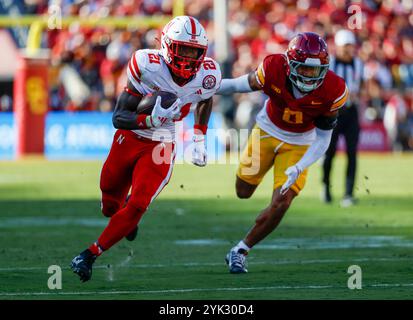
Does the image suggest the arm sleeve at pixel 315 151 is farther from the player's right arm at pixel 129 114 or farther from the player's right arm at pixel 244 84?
the player's right arm at pixel 129 114

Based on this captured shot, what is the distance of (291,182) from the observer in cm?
757

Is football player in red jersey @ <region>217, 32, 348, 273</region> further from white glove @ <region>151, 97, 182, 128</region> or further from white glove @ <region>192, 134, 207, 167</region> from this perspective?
white glove @ <region>151, 97, 182, 128</region>

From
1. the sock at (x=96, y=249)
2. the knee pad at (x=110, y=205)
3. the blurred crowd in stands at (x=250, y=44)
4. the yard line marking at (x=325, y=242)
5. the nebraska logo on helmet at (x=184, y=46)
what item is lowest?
the sock at (x=96, y=249)

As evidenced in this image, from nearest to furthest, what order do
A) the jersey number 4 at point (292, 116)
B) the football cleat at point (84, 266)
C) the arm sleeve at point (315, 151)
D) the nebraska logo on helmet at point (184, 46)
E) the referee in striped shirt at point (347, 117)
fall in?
the football cleat at point (84, 266) < the nebraska logo on helmet at point (184, 46) < the arm sleeve at point (315, 151) < the jersey number 4 at point (292, 116) < the referee in striped shirt at point (347, 117)

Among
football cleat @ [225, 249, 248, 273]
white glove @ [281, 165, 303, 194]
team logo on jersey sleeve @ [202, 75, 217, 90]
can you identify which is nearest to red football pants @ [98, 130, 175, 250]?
team logo on jersey sleeve @ [202, 75, 217, 90]

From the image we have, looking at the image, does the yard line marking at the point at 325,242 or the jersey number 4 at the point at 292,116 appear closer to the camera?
the jersey number 4 at the point at 292,116

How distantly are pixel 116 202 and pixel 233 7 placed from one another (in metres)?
15.4

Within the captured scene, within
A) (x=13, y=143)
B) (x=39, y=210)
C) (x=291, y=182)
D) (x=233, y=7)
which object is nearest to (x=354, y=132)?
(x=39, y=210)

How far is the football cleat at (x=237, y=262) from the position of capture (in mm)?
7348

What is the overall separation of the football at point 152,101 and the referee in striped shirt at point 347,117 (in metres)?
4.95

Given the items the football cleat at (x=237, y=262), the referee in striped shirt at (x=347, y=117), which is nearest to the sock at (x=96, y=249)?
the football cleat at (x=237, y=262)

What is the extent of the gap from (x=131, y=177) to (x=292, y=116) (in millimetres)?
1251

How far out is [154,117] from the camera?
687 cm
